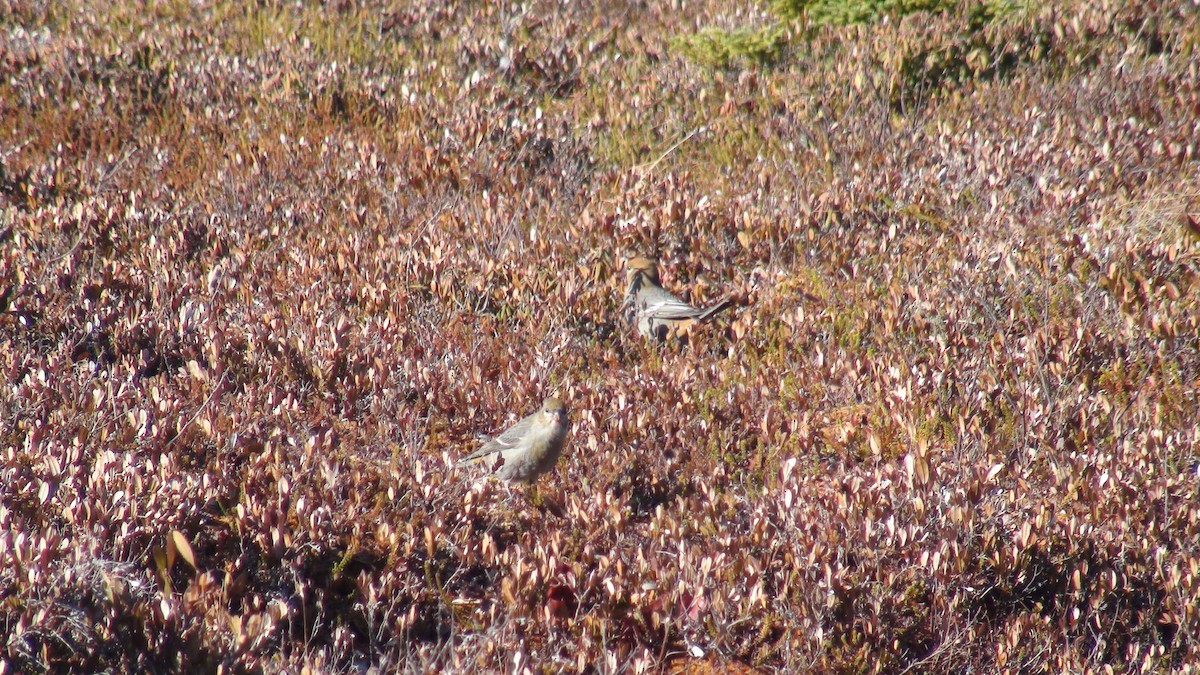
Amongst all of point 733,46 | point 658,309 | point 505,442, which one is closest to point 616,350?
point 658,309

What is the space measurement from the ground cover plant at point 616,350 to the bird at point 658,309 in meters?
0.15

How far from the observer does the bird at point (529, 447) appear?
4.95m

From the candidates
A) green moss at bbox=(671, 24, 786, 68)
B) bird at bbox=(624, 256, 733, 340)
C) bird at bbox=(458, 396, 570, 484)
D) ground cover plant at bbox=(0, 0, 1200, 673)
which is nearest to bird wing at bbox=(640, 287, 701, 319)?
bird at bbox=(624, 256, 733, 340)

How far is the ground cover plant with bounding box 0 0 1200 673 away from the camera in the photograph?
13.4 ft

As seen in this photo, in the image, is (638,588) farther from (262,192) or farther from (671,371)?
(262,192)

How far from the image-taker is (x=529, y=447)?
498 cm

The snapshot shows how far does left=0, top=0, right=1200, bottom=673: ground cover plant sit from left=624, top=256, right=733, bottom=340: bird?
147mm

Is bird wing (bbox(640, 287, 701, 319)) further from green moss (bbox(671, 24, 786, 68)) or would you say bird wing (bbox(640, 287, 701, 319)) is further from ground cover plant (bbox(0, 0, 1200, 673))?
green moss (bbox(671, 24, 786, 68))

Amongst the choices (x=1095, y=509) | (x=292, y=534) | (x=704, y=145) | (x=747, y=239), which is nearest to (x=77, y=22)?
(x=704, y=145)

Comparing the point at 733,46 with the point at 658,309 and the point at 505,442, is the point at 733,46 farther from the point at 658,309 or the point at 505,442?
the point at 505,442

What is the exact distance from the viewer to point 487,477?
4750 millimetres

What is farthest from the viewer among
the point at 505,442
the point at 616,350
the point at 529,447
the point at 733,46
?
the point at 733,46

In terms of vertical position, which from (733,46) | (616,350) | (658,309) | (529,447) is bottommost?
(616,350)

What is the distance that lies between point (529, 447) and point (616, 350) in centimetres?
162
